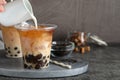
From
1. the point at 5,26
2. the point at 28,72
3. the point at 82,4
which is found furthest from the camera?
the point at 82,4

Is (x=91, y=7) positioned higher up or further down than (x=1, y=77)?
higher up

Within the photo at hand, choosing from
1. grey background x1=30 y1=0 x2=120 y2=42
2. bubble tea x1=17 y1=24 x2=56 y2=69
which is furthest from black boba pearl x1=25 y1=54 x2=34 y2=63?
grey background x1=30 y1=0 x2=120 y2=42

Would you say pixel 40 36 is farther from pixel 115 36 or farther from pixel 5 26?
pixel 115 36

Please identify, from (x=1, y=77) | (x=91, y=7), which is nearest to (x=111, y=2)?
(x=91, y=7)

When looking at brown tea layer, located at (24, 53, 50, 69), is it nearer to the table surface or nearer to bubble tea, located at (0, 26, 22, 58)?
the table surface

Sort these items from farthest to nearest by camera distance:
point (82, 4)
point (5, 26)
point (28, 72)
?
1. point (82, 4)
2. point (5, 26)
3. point (28, 72)
